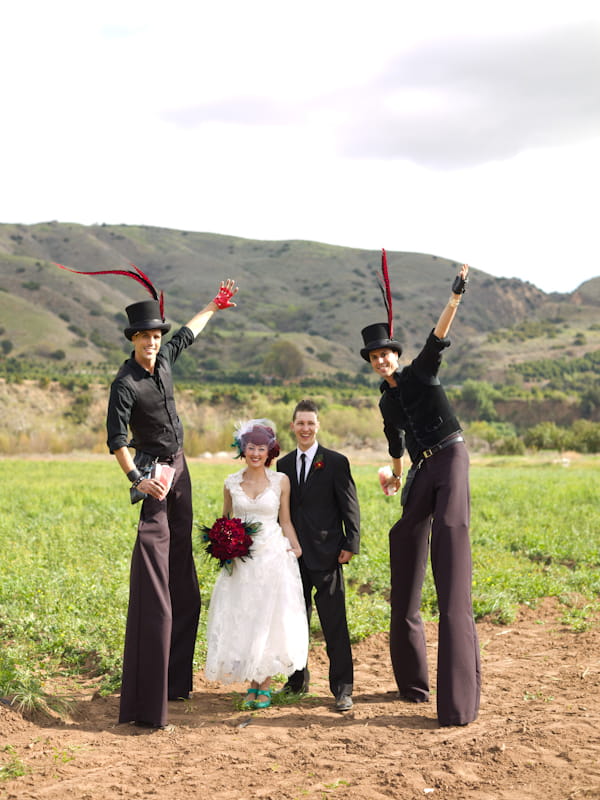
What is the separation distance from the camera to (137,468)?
5.97 meters

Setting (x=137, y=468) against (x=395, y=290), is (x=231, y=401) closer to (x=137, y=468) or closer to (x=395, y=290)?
(x=137, y=468)

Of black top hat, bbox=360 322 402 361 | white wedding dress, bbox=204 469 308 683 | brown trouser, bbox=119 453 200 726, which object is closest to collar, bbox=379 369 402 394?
black top hat, bbox=360 322 402 361

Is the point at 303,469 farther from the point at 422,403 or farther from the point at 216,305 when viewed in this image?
the point at 216,305

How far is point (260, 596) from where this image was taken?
6.04 m

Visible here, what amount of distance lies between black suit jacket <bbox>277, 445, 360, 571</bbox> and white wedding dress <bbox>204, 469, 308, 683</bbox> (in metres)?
0.18

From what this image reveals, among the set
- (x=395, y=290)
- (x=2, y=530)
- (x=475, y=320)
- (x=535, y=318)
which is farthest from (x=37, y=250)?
(x=2, y=530)

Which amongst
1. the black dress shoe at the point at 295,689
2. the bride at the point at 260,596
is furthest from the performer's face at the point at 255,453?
the black dress shoe at the point at 295,689

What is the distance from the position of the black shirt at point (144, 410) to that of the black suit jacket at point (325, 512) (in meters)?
1.01

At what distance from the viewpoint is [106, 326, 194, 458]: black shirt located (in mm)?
5770

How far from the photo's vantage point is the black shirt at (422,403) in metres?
5.83

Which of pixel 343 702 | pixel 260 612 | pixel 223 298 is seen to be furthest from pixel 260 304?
pixel 343 702

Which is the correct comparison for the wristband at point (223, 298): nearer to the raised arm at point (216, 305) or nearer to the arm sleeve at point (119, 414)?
the raised arm at point (216, 305)

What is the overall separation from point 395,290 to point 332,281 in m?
13.9

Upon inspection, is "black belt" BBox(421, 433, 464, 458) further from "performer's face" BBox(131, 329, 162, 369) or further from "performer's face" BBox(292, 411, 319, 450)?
"performer's face" BBox(131, 329, 162, 369)
